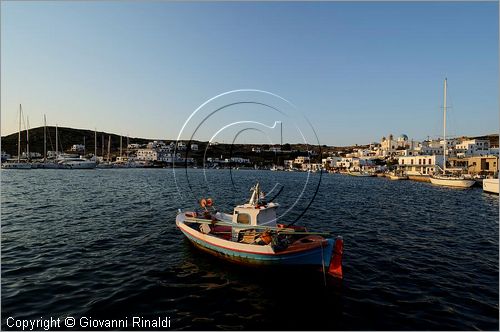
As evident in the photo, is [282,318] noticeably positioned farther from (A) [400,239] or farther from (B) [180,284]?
(A) [400,239]

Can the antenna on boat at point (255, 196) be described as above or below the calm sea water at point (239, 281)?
above

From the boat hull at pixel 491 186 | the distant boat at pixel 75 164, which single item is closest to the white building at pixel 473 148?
the boat hull at pixel 491 186

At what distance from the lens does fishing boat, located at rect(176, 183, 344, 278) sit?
15.1 meters

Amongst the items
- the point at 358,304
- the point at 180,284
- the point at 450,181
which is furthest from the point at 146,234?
the point at 450,181

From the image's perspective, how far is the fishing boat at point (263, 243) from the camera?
15094mm

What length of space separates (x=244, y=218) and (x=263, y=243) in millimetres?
2557

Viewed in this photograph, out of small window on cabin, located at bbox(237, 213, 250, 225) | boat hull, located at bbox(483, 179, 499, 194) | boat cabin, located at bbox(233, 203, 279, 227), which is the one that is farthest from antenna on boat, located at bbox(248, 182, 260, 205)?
boat hull, located at bbox(483, 179, 499, 194)

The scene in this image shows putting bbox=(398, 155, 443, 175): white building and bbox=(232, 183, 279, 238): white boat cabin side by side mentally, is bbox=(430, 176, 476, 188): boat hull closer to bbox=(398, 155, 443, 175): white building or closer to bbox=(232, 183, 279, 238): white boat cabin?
bbox=(398, 155, 443, 175): white building

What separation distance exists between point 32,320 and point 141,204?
2883 centimetres

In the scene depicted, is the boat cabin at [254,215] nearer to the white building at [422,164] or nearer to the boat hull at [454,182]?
the boat hull at [454,182]

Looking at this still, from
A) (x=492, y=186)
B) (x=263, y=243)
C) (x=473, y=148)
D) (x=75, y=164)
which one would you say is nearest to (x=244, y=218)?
(x=263, y=243)

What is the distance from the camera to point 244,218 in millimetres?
18125

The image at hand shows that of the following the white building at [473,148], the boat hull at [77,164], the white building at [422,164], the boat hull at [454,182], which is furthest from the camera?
the boat hull at [77,164]

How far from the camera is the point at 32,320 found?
1120cm
